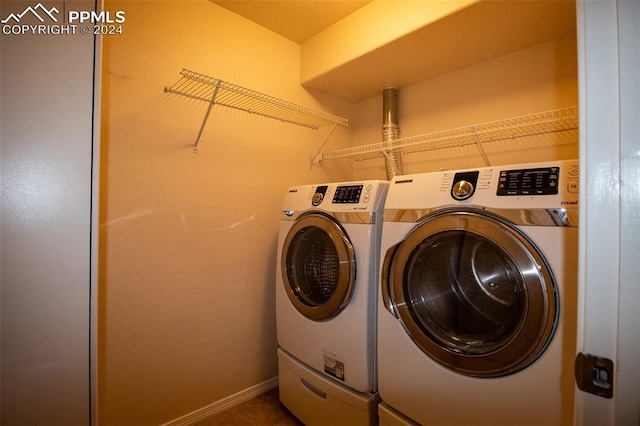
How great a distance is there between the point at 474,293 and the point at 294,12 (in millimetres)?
1869

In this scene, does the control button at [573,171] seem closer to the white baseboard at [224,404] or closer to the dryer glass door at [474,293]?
the dryer glass door at [474,293]

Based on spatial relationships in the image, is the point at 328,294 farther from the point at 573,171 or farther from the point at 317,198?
the point at 573,171

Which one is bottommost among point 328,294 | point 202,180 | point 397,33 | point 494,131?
point 328,294

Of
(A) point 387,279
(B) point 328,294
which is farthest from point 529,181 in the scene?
(B) point 328,294

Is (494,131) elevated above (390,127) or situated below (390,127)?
below

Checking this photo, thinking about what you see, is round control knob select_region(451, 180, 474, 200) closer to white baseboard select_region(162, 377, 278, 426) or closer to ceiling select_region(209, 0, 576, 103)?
ceiling select_region(209, 0, 576, 103)

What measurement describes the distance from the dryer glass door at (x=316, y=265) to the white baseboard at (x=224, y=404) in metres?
0.78

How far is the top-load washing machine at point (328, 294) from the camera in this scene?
1.31 metres

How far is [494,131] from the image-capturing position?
165 cm

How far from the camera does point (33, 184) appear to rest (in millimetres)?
536

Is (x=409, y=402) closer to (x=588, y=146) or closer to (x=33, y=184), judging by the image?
(x=588, y=146)

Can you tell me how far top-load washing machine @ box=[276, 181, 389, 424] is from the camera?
1.31 m

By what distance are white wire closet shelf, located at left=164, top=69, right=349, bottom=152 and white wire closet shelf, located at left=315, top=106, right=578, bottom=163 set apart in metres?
0.37

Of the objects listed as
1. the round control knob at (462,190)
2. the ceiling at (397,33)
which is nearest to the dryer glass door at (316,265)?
the round control knob at (462,190)
